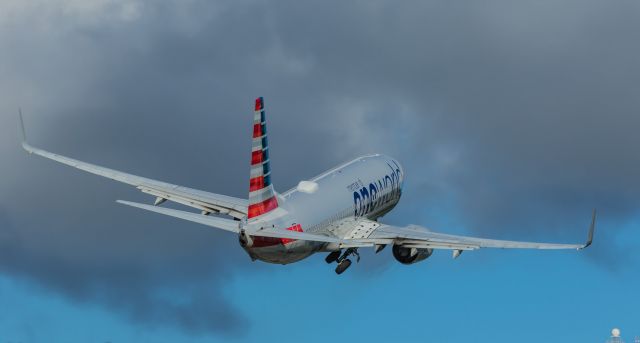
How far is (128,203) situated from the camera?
324 ft

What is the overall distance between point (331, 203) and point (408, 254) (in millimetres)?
6763

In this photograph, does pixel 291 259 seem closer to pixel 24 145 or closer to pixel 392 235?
pixel 392 235

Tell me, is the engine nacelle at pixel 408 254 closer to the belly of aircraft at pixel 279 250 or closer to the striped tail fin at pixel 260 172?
the belly of aircraft at pixel 279 250

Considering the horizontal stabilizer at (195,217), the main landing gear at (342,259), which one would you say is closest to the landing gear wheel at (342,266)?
the main landing gear at (342,259)

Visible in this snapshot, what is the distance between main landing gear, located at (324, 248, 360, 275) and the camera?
113125 millimetres

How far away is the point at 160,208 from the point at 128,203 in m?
2.11

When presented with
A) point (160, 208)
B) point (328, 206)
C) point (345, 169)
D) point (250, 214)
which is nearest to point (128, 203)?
point (160, 208)

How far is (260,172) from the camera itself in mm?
103312

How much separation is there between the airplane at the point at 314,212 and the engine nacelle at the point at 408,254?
7 cm

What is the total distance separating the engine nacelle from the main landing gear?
12.2ft

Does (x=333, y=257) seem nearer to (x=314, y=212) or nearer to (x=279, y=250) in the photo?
(x=314, y=212)

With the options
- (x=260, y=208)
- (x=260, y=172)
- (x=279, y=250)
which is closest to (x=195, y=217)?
(x=260, y=172)

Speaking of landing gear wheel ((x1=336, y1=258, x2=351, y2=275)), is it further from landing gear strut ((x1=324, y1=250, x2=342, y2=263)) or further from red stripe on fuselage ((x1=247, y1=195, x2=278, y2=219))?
red stripe on fuselage ((x1=247, y1=195, x2=278, y2=219))

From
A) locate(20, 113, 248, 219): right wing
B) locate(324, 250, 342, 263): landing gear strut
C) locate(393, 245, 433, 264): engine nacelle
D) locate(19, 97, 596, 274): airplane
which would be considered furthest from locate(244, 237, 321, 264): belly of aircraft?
locate(20, 113, 248, 219): right wing
